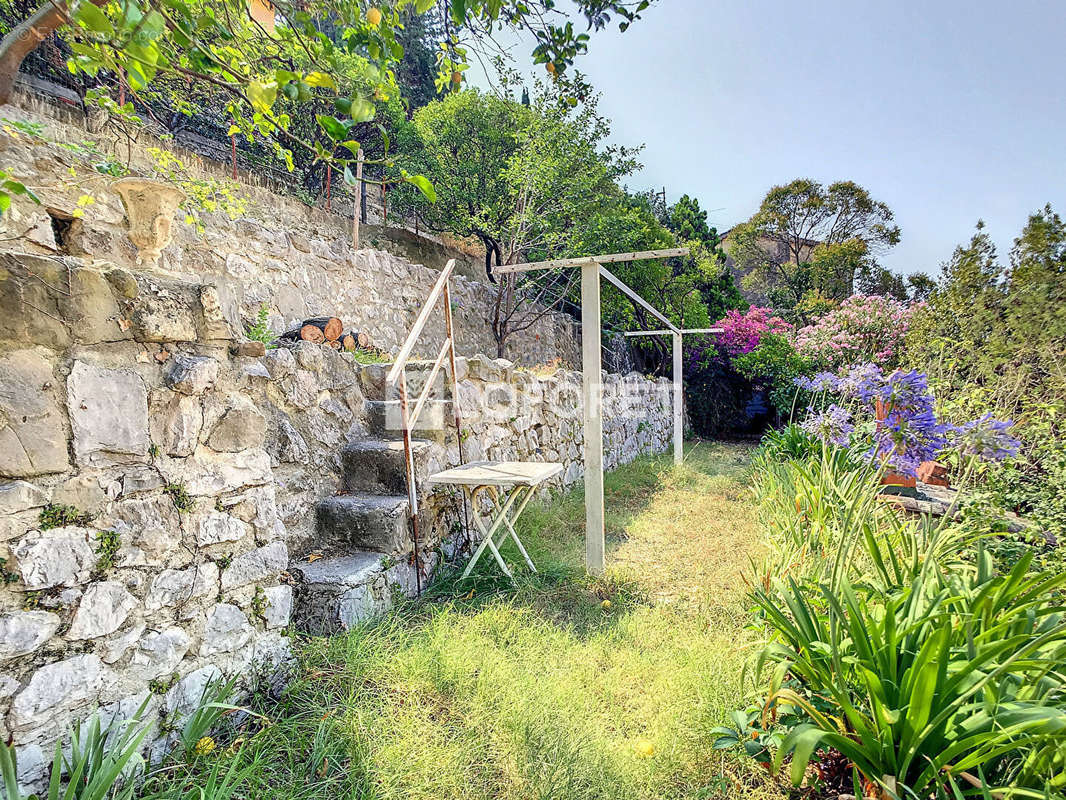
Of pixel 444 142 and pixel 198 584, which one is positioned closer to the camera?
pixel 198 584

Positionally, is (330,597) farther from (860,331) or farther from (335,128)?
(860,331)

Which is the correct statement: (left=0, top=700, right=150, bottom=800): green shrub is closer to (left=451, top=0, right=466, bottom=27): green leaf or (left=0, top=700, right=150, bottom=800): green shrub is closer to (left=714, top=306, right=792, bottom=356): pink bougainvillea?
(left=451, top=0, right=466, bottom=27): green leaf

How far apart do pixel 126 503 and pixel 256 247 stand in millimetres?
4457

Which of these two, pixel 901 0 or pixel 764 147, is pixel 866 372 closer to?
pixel 901 0

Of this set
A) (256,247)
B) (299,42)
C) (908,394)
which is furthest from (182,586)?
(256,247)

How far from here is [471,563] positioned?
282 cm

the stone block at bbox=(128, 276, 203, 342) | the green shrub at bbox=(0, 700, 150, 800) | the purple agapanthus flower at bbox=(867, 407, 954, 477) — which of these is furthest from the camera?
the purple agapanthus flower at bbox=(867, 407, 954, 477)

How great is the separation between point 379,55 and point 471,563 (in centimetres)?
241

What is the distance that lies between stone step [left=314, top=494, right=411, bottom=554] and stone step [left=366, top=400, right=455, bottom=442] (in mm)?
661

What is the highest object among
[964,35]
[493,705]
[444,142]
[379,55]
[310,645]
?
[444,142]

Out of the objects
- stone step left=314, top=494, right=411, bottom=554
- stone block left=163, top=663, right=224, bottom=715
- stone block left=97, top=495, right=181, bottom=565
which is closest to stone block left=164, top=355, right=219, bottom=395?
stone block left=97, top=495, right=181, bottom=565

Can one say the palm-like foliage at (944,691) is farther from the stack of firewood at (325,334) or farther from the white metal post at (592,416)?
the stack of firewood at (325,334)

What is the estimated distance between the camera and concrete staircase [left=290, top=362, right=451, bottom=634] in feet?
7.07

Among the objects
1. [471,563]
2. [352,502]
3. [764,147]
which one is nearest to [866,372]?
[471,563]
